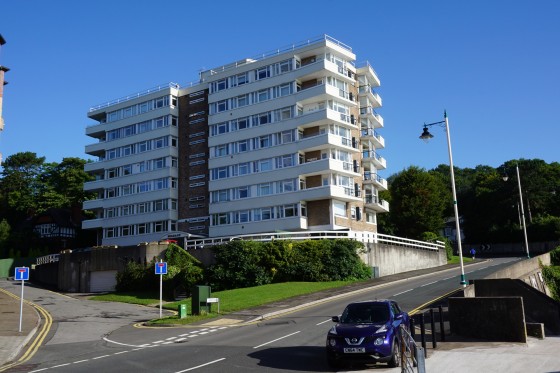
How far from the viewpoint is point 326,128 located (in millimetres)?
54938

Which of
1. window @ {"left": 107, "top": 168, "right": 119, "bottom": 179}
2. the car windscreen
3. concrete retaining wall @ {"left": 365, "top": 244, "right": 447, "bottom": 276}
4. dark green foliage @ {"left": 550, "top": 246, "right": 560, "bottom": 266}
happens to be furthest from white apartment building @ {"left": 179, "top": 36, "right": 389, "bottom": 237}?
the car windscreen

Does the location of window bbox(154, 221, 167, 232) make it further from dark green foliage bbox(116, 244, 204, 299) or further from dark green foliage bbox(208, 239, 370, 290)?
dark green foliage bbox(208, 239, 370, 290)

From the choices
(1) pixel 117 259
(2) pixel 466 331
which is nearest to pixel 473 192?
(1) pixel 117 259

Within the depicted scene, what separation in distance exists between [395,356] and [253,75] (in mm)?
49970

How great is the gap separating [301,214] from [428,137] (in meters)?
26.0

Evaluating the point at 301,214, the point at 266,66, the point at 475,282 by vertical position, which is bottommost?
the point at 475,282

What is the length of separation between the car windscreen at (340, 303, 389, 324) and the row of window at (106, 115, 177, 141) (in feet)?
178

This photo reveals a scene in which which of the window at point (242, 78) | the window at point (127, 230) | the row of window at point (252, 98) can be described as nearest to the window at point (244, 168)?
the row of window at point (252, 98)

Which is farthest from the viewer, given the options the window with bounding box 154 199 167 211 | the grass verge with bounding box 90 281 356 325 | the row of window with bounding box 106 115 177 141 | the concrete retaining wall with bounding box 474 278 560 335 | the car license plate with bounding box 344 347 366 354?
the row of window with bounding box 106 115 177 141

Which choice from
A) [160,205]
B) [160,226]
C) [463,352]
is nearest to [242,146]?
[160,205]

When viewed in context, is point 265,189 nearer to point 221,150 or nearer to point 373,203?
point 221,150

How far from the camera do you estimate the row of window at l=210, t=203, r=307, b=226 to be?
177 ft

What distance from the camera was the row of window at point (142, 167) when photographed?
65500 mm

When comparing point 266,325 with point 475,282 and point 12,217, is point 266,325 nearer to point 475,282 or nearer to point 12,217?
point 475,282
